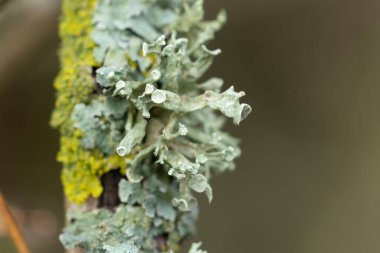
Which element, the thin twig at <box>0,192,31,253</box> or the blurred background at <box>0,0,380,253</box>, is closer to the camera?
the thin twig at <box>0,192,31,253</box>

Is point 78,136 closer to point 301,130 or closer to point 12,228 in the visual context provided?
point 12,228

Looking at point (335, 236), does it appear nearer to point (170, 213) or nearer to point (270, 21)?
point (270, 21)

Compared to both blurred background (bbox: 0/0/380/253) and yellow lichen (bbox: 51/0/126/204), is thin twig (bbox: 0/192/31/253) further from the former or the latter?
blurred background (bbox: 0/0/380/253)

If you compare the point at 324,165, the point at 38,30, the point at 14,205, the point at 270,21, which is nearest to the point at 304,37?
the point at 270,21

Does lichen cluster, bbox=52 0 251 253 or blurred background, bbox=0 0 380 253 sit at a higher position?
blurred background, bbox=0 0 380 253

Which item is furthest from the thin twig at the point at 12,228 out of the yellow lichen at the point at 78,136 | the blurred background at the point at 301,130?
the blurred background at the point at 301,130

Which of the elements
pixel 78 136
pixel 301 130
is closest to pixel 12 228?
pixel 78 136

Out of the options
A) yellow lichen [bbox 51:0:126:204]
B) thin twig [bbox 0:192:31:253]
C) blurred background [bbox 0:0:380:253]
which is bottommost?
thin twig [bbox 0:192:31:253]

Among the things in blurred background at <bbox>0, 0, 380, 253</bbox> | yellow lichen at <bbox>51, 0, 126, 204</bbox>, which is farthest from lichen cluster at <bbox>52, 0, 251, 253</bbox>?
blurred background at <bbox>0, 0, 380, 253</bbox>
